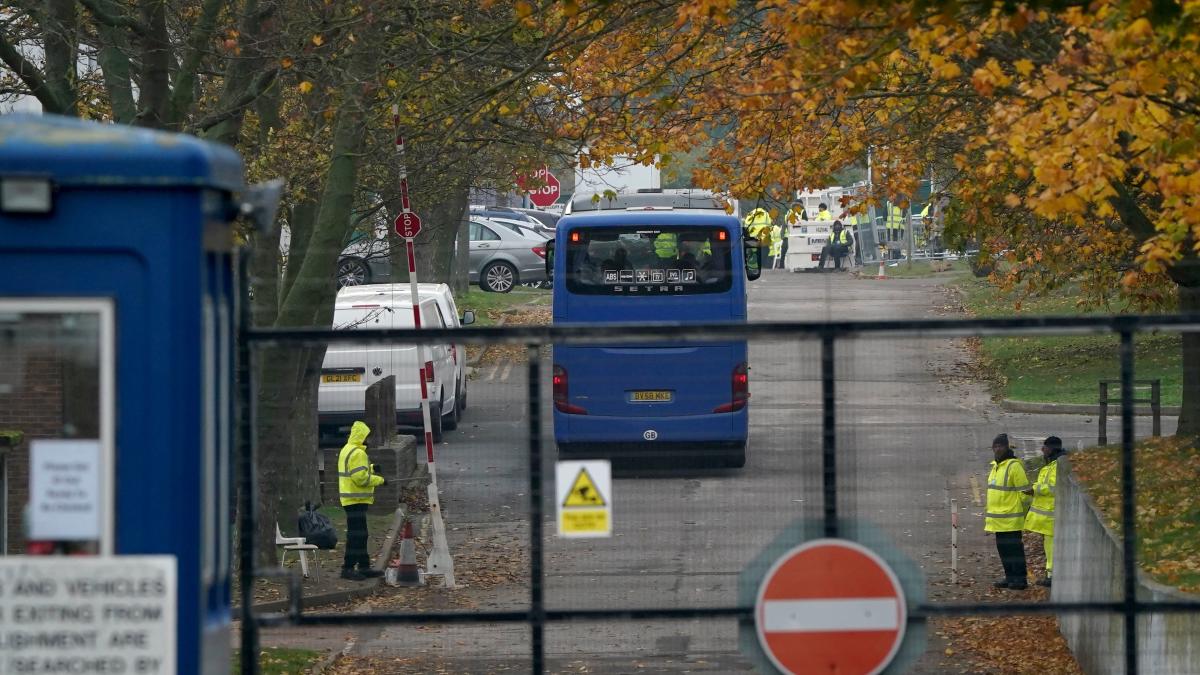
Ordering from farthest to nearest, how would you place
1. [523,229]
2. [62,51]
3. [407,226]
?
1. [523,229]
2. [407,226]
3. [62,51]

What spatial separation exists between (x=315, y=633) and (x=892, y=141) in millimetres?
10189

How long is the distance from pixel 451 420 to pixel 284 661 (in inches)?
113

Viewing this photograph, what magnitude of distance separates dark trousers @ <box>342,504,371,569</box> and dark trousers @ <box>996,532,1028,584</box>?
11.5 feet

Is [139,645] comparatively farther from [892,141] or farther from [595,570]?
[892,141]

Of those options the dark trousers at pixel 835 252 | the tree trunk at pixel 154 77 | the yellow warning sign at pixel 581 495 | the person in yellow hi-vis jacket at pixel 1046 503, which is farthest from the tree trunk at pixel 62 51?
the dark trousers at pixel 835 252

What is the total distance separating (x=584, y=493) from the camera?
619 cm

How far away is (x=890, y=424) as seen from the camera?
6590 millimetres

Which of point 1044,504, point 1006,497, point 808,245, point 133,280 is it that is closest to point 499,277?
point 808,245

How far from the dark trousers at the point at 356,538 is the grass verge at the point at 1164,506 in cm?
445

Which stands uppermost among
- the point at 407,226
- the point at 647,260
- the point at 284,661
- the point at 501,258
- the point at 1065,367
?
the point at 501,258

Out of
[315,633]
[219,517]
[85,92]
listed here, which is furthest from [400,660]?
[85,92]

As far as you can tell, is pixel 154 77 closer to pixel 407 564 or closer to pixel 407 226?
pixel 407 226

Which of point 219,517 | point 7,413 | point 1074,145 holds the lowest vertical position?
point 219,517

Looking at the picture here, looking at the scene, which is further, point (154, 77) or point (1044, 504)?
point (1044, 504)
